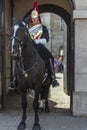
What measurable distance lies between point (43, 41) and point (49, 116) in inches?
80.7

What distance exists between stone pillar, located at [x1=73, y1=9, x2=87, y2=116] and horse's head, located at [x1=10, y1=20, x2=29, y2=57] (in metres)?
2.27

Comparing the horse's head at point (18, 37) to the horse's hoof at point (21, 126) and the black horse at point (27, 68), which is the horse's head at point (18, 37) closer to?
the black horse at point (27, 68)

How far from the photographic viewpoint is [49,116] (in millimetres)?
11539

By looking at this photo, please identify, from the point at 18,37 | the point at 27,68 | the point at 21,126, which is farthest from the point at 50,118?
the point at 18,37

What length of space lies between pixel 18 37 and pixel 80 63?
2.73m

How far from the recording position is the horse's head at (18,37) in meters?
8.96

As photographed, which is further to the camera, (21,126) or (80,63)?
(80,63)

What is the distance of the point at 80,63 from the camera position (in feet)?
37.3

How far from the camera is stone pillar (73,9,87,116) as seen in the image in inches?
445

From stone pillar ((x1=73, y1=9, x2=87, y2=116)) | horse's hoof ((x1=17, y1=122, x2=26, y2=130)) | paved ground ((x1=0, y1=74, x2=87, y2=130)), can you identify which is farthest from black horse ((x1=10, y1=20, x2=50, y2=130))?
stone pillar ((x1=73, y1=9, x2=87, y2=116))

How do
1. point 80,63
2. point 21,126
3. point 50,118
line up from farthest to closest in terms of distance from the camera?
point 80,63
point 50,118
point 21,126

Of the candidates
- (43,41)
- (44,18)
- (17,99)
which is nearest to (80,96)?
(43,41)

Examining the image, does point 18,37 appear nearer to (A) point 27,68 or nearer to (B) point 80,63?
(A) point 27,68

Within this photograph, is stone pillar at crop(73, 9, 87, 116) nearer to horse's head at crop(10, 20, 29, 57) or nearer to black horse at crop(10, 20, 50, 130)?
black horse at crop(10, 20, 50, 130)
